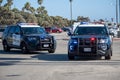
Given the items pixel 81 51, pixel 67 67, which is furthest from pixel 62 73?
pixel 81 51

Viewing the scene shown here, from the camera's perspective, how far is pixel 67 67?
1614cm

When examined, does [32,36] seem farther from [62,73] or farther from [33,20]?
[33,20]

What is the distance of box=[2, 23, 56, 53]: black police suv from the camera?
24062 mm

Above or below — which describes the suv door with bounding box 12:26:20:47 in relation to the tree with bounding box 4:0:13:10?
below

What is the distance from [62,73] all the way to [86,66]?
2.41 m

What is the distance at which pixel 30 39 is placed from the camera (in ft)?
79.3

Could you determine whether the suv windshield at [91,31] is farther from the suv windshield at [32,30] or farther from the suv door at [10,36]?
the suv door at [10,36]

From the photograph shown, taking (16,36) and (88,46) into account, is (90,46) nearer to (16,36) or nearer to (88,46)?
(88,46)

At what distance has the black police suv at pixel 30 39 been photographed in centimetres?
2406

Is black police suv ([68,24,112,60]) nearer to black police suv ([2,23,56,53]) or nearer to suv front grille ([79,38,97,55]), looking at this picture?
suv front grille ([79,38,97,55])

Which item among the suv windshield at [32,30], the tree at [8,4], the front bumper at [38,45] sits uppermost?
the tree at [8,4]

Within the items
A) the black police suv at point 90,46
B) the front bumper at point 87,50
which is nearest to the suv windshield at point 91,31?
the black police suv at point 90,46

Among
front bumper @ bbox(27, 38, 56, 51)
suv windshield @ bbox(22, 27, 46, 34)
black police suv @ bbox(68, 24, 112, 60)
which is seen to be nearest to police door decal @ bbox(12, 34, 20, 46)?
suv windshield @ bbox(22, 27, 46, 34)

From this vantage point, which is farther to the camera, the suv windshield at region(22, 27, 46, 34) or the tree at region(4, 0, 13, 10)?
the tree at region(4, 0, 13, 10)
